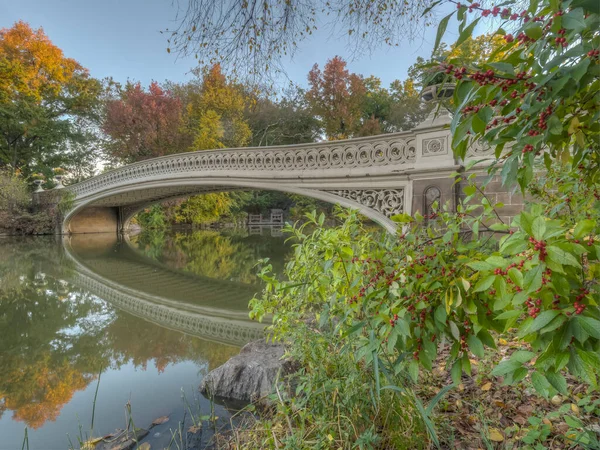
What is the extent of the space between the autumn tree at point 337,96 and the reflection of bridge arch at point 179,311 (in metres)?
14.2

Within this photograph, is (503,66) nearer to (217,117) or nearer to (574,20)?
(574,20)

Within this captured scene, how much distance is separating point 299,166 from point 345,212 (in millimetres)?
5074

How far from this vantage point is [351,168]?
5664 mm

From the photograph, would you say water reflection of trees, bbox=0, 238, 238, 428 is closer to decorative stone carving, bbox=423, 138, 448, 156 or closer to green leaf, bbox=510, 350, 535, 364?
green leaf, bbox=510, 350, 535, 364

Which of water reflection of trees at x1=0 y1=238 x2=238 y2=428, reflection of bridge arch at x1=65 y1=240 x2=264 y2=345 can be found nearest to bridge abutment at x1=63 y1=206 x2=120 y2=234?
reflection of bridge arch at x1=65 y1=240 x2=264 y2=345

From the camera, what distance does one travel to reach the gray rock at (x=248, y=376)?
2.04m

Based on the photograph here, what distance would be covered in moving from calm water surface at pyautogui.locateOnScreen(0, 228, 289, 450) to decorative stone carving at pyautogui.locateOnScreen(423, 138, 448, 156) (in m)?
3.27

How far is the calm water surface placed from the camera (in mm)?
2002

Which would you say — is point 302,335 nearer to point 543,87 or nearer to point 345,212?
point 345,212

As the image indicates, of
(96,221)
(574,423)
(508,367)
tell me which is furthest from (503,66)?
(96,221)

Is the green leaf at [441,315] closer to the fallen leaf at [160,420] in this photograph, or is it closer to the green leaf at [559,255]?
the green leaf at [559,255]

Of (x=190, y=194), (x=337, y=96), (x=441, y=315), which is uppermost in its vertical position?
(x=337, y=96)

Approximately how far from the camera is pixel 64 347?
9.89 feet

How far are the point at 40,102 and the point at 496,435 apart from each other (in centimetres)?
2461
